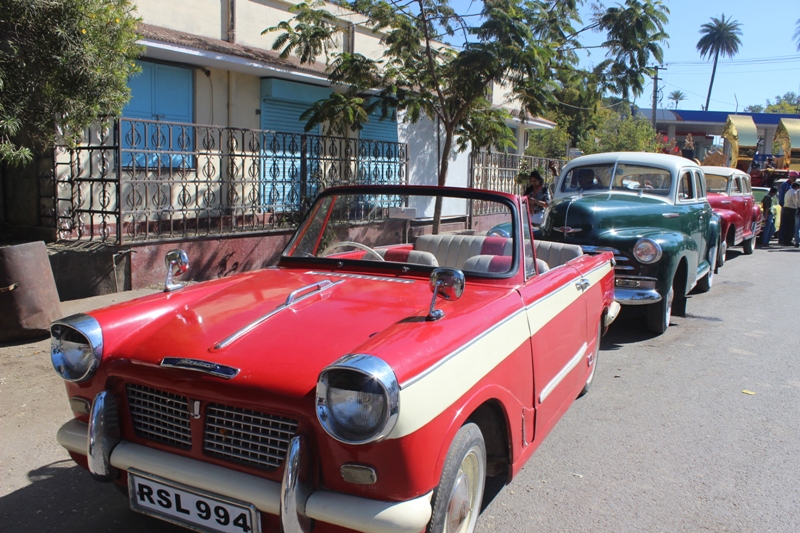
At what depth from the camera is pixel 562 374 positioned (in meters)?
3.88

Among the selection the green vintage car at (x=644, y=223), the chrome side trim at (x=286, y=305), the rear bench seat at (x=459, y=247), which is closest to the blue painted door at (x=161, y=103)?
the green vintage car at (x=644, y=223)

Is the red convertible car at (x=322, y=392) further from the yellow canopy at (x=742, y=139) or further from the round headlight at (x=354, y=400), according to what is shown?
the yellow canopy at (x=742, y=139)

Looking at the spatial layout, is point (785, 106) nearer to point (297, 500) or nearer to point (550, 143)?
point (550, 143)

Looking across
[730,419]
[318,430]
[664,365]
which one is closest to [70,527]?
[318,430]

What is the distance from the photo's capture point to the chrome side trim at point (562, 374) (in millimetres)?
3517

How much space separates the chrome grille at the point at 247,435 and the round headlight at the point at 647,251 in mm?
5206

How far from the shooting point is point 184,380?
2529 millimetres

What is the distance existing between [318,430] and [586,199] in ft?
20.8

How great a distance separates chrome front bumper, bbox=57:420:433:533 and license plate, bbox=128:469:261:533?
0.04 metres

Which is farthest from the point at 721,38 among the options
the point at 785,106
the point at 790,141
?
the point at 790,141

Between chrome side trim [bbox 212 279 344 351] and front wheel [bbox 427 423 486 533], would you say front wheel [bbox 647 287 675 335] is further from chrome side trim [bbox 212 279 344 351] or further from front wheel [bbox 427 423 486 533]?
front wheel [bbox 427 423 486 533]

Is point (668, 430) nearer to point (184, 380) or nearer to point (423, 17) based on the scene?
point (184, 380)

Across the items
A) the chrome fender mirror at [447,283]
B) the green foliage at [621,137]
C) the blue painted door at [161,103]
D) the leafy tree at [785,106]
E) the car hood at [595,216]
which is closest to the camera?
the chrome fender mirror at [447,283]

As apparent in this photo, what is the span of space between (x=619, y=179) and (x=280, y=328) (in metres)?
7.01
